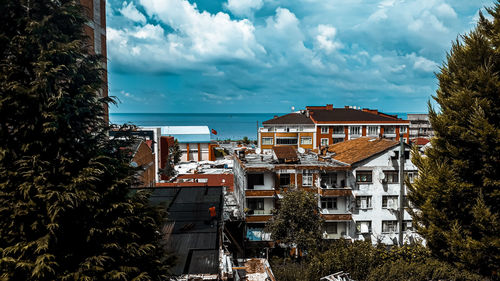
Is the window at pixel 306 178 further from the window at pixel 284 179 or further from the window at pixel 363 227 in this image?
the window at pixel 363 227

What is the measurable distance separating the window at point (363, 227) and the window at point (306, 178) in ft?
17.6

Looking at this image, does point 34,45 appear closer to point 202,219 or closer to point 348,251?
point 202,219

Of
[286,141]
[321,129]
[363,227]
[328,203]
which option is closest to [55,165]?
[328,203]

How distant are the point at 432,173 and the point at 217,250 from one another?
8905 mm

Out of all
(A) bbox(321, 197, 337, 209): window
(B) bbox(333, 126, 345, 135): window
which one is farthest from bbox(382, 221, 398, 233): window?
(B) bbox(333, 126, 345, 135): window

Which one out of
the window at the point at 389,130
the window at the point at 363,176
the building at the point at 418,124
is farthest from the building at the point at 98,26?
the building at the point at 418,124

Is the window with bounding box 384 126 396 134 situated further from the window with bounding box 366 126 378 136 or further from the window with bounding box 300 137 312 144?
the window with bounding box 300 137 312 144

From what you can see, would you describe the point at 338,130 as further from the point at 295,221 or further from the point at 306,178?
the point at 295,221

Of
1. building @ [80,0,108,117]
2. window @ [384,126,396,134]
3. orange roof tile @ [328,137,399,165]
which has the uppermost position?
building @ [80,0,108,117]

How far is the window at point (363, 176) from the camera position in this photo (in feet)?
89.8

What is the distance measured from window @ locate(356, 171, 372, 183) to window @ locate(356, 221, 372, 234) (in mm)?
3592

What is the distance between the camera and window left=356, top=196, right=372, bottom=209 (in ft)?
89.8

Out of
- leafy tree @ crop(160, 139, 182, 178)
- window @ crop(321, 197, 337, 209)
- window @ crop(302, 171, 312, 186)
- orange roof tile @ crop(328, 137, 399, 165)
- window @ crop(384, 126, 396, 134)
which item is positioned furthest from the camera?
window @ crop(384, 126, 396, 134)

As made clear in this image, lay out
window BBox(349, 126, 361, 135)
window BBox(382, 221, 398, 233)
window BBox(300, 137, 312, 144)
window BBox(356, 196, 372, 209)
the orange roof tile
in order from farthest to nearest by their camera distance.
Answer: window BBox(349, 126, 361, 135), window BBox(300, 137, 312, 144), window BBox(382, 221, 398, 233), the orange roof tile, window BBox(356, 196, 372, 209)
